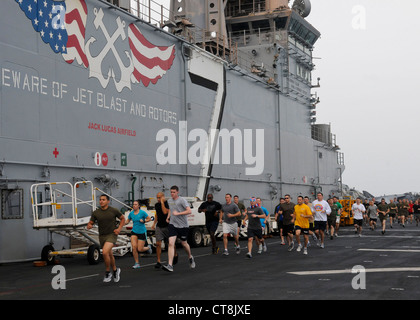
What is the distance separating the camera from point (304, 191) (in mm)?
41531

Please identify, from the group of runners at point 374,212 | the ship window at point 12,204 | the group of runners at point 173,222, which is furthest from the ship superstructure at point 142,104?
the group of runners at point 374,212

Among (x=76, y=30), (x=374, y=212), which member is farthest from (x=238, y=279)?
(x=374, y=212)

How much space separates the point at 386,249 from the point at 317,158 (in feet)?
88.2

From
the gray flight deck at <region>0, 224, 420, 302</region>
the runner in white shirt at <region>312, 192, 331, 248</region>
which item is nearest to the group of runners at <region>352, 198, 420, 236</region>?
the runner in white shirt at <region>312, 192, 331, 248</region>

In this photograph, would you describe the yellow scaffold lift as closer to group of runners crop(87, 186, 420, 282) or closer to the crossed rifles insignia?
group of runners crop(87, 186, 420, 282)

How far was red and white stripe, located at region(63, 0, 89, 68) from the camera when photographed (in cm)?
1970

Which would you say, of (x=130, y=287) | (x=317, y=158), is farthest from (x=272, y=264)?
(x=317, y=158)

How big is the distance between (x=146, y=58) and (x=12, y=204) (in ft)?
32.2

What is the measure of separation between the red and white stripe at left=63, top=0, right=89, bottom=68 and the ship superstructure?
0.05m

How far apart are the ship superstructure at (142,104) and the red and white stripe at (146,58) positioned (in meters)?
0.08

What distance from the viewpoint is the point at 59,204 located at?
53.3 ft

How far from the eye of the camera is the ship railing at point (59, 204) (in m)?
15.6

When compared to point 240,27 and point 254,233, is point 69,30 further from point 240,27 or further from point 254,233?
point 240,27

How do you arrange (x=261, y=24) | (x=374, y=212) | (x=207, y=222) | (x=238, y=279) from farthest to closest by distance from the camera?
(x=261, y=24) < (x=374, y=212) < (x=207, y=222) < (x=238, y=279)
